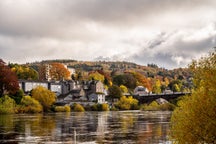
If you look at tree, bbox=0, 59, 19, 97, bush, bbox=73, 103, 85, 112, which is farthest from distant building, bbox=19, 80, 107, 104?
tree, bbox=0, 59, 19, 97

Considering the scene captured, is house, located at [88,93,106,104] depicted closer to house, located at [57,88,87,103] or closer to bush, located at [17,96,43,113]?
house, located at [57,88,87,103]

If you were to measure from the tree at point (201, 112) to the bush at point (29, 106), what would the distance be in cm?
9358

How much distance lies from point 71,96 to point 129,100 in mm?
24398

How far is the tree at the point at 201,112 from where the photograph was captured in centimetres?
2311

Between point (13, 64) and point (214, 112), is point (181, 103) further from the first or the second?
point (13, 64)

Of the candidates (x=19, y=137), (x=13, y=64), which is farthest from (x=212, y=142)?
(x=13, y=64)

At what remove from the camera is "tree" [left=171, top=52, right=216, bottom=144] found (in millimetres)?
23109

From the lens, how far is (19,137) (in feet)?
142

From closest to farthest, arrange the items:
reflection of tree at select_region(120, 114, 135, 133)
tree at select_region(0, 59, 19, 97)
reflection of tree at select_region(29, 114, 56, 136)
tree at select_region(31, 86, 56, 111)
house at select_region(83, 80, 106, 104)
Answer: reflection of tree at select_region(29, 114, 56, 136) → reflection of tree at select_region(120, 114, 135, 133) → tree at select_region(0, 59, 19, 97) → tree at select_region(31, 86, 56, 111) → house at select_region(83, 80, 106, 104)

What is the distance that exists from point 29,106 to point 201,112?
98.0 metres

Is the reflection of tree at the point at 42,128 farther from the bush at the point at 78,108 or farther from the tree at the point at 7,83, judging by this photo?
the bush at the point at 78,108

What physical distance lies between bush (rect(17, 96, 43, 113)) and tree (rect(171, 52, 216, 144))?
9358 centimetres

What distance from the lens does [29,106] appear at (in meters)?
117

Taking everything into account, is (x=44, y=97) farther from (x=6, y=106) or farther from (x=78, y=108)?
(x=6, y=106)
